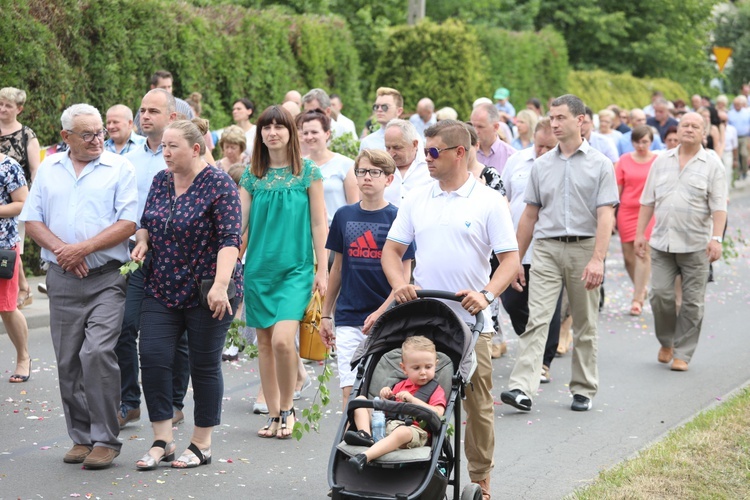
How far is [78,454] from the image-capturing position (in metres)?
7.20

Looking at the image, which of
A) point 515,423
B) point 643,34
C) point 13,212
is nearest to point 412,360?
point 515,423

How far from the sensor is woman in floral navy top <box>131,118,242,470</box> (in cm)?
691

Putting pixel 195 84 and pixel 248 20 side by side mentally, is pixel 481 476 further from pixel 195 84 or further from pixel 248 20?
pixel 248 20

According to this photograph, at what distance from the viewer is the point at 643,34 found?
44.8 m

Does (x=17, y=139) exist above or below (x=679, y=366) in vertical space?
above

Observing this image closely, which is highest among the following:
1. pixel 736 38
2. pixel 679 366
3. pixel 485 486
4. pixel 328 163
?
pixel 736 38

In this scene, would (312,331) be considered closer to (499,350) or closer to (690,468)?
(690,468)

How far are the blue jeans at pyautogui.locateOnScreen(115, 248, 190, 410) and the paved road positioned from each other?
221mm

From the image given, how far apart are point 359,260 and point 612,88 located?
32586mm

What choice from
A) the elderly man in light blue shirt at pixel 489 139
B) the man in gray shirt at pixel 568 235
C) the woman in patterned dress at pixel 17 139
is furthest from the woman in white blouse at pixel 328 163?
the woman in patterned dress at pixel 17 139

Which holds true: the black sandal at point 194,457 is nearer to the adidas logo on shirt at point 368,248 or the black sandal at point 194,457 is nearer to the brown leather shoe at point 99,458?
the brown leather shoe at point 99,458

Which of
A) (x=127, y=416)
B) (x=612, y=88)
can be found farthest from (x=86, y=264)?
(x=612, y=88)

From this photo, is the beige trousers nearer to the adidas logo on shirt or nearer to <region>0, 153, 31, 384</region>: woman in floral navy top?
the adidas logo on shirt

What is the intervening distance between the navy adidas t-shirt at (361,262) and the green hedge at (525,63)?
2070 cm
